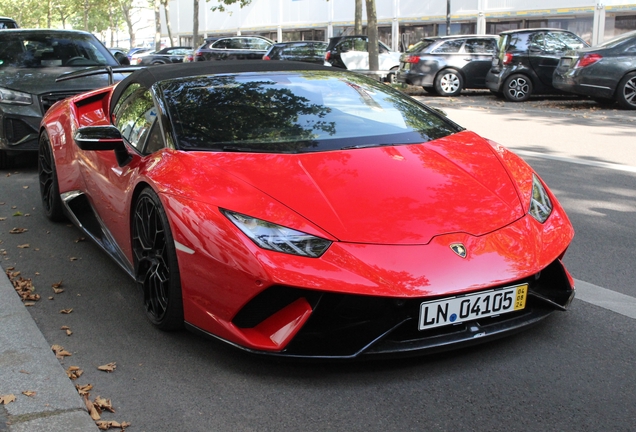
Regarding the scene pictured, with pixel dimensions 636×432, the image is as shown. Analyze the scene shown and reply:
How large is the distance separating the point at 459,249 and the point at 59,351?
1.88 m

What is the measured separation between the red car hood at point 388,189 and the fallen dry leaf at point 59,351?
1.06m

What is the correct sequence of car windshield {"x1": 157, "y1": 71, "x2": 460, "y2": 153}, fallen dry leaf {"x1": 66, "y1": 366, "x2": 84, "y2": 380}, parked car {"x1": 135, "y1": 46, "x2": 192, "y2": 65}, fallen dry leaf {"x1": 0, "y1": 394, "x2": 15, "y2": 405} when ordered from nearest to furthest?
fallen dry leaf {"x1": 0, "y1": 394, "x2": 15, "y2": 405} → fallen dry leaf {"x1": 66, "y1": 366, "x2": 84, "y2": 380} → car windshield {"x1": 157, "y1": 71, "x2": 460, "y2": 153} → parked car {"x1": 135, "y1": 46, "x2": 192, "y2": 65}

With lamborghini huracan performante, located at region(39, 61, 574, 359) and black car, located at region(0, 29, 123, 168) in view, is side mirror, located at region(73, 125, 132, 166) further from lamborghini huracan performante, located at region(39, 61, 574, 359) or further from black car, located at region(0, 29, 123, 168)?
black car, located at region(0, 29, 123, 168)

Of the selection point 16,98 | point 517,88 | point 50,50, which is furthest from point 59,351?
point 517,88

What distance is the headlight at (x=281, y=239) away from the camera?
3.06 m

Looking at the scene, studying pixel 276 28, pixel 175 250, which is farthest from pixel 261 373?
pixel 276 28

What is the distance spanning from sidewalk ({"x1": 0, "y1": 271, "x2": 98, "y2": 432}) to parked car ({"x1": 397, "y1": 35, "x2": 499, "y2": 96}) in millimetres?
15887

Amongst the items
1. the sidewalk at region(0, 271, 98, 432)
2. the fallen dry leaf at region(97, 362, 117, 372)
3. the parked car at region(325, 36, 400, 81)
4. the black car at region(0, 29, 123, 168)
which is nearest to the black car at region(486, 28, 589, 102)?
the parked car at region(325, 36, 400, 81)

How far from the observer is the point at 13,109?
8148 millimetres

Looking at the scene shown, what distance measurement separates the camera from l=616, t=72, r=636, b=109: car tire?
1363 cm

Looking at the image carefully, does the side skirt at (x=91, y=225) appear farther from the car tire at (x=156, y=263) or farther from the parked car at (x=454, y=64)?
the parked car at (x=454, y=64)

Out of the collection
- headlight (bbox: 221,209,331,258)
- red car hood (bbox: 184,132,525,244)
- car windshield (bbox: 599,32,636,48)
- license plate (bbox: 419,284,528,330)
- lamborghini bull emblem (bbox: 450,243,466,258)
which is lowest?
license plate (bbox: 419,284,528,330)

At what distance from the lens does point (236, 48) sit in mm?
27656

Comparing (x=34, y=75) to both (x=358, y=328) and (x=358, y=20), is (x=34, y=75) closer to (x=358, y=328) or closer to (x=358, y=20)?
(x=358, y=328)
